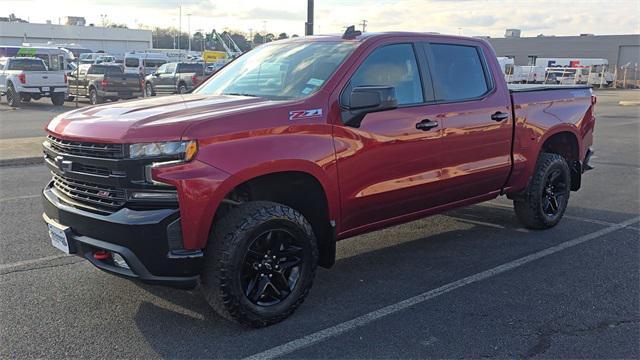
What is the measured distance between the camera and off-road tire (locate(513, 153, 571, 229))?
6074mm

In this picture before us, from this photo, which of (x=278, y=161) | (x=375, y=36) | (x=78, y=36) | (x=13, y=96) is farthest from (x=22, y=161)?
(x=78, y=36)

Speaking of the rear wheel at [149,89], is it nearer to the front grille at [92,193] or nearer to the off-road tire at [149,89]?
the off-road tire at [149,89]

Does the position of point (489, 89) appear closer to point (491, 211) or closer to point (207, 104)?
point (491, 211)

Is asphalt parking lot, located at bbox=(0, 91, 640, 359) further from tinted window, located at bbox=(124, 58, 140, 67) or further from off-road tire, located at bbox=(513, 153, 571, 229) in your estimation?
tinted window, located at bbox=(124, 58, 140, 67)

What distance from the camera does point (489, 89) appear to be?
5523 mm

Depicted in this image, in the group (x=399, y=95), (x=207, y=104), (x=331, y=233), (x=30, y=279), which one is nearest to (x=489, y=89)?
(x=399, y=95)

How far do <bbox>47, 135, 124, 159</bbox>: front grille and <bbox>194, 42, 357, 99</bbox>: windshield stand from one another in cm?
129

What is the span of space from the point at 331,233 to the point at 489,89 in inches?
92.3

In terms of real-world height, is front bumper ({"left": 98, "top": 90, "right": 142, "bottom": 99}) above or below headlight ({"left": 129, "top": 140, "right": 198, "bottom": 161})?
below

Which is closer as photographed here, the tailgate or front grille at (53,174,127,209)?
front grille at (53,174,127,209)

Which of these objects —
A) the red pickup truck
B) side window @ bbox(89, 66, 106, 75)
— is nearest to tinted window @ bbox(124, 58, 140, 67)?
side window @ bbox(89, 66, 106, 75)

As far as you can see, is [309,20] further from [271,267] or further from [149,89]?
[149,89]

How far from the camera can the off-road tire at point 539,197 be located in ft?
19.9

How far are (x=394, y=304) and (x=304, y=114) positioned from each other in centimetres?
154
